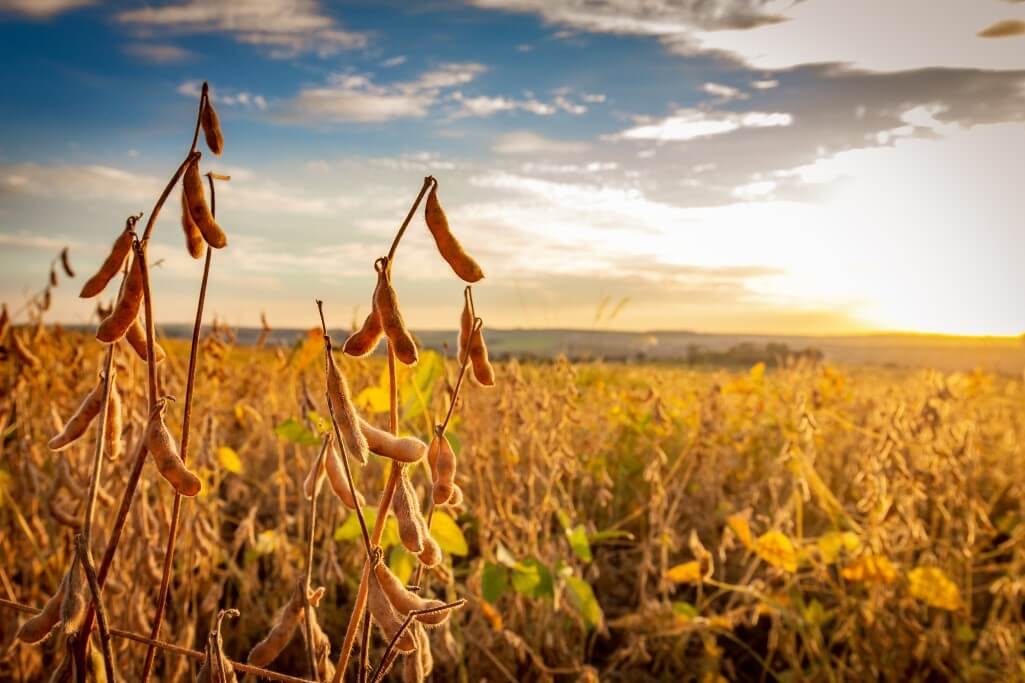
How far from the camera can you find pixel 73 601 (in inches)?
29.9

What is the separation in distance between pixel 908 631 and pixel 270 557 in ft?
8.05

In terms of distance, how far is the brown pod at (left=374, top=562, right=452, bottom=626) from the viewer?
83 cm

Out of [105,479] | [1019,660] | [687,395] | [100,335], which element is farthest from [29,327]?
[687,395]

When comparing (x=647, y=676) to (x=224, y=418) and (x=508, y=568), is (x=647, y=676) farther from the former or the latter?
(x=224, y=418)

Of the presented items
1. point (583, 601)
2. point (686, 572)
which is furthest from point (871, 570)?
point (583, 601)

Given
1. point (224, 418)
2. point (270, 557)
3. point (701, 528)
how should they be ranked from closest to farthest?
1. point (270, 557)
2. point (701, 528)
3. point (224, 418)

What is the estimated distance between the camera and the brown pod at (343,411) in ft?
2.50

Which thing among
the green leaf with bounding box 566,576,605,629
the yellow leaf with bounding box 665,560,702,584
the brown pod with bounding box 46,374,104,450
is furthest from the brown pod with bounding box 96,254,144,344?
the yellow leaf with bounding box 665,560,702,584

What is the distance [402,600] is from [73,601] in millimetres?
310

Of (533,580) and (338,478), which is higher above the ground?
(338,478)

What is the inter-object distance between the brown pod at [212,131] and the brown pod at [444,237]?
244 mm

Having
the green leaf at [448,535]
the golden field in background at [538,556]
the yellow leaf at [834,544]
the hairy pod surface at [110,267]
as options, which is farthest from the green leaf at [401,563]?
the yellow leaf at [834,544]

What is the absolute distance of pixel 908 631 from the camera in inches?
114

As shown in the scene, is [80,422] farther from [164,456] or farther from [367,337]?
[367,337]
